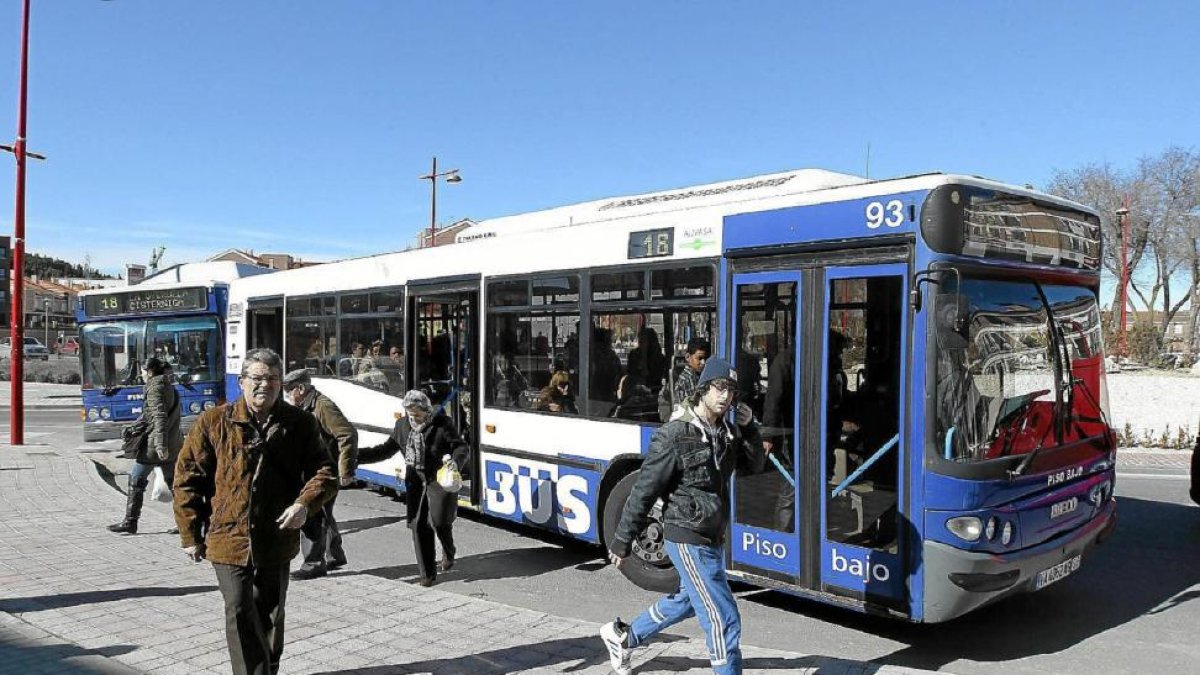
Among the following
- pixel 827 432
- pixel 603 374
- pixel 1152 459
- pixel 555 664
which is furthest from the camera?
pixel 1152 459

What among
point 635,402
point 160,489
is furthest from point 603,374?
point 160,489

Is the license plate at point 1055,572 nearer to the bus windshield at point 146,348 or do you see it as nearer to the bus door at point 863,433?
the bus door at point 863,433

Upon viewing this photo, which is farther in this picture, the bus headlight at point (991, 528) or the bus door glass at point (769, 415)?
the bus door glass at point (769, 415)

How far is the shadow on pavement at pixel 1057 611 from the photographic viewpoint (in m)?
5.59

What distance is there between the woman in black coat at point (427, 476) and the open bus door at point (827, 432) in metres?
2.27

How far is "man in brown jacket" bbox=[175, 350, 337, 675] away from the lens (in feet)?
13.4

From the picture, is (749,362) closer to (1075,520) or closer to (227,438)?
(1075,520)

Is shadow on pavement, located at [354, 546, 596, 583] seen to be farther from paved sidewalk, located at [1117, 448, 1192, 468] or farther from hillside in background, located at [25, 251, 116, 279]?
hillside in background, located at [25, 251, 116, 279]

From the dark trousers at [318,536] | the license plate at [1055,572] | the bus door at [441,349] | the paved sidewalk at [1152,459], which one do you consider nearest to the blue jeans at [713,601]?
the license plate at [1055,572]

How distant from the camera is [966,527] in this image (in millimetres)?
5000

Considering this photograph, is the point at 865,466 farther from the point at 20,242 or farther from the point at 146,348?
the point at 20,242

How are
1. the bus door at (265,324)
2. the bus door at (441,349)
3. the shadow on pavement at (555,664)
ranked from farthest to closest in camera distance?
the bus door at (265,324), the bus door at (441,349), the shadow on pavement at (555,664)

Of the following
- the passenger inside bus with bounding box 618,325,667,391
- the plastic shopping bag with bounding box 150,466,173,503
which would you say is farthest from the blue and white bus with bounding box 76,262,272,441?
the passenger inside bus with bounding box 618,325,667,391

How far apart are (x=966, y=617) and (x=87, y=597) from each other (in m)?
6.25
